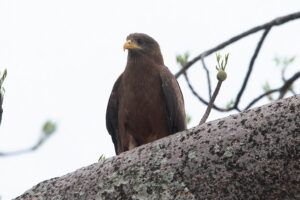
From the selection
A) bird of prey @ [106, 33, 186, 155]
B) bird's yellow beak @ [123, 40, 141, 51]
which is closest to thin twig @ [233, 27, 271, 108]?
bird of prey @ [106, 33, 186, 155]

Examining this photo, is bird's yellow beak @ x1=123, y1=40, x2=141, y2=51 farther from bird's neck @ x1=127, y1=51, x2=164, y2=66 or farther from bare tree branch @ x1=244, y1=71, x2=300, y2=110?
bare tree branch @ x1=244, y1=71, x2=300, y2=110

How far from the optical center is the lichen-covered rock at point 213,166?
1.80 metres

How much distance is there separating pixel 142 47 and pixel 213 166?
3916mm

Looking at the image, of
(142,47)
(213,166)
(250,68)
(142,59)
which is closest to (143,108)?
(142,59)

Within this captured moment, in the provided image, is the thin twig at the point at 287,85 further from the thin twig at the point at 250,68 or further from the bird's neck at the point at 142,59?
the bird's neck at the point at 142,59

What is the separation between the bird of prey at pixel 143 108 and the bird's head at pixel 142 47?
288 mm

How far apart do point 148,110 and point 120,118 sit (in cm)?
32

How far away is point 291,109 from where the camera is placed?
1.91 meters

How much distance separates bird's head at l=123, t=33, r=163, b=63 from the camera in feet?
18.4

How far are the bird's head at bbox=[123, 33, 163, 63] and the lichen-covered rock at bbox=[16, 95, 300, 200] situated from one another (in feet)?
11.2

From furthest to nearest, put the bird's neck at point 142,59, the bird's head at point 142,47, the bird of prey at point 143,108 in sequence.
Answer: the bird's head at point 142,47 → the bird's neck at point 142,59 → the bird of prey at point 143,108

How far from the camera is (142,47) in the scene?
18.8 ft

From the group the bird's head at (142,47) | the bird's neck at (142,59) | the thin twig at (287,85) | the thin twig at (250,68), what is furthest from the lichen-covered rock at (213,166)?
the bird's head at (142,47)

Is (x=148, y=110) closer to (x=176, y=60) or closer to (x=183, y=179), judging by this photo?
(x=176, y=60)
